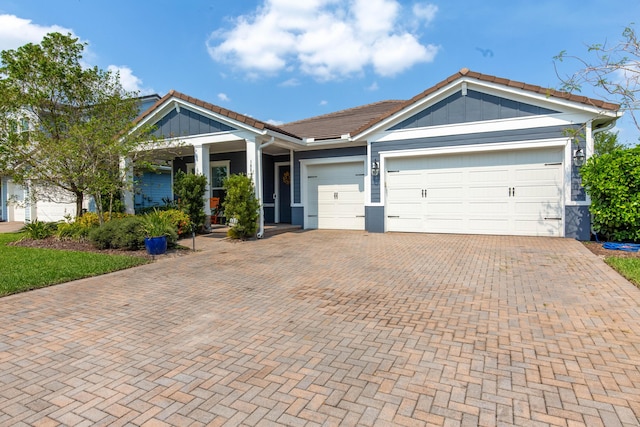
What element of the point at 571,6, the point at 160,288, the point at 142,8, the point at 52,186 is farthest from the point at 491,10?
the point at 52,186

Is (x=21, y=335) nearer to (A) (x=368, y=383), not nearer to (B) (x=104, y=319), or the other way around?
(B) (x=104, y=319)

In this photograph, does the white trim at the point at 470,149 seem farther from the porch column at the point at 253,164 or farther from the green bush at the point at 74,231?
the green bush at the point at 74,231

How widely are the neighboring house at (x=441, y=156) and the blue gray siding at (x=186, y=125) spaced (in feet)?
0.11

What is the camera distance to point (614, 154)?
8.16m

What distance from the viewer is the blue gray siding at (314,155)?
40.1ft

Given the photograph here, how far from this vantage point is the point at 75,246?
9.10 m

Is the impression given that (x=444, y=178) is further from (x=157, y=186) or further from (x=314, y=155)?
(x=157, y=186)

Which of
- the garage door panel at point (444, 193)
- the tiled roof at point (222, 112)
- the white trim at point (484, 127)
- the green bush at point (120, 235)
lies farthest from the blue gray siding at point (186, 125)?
the garage door panel at point (444, 193)

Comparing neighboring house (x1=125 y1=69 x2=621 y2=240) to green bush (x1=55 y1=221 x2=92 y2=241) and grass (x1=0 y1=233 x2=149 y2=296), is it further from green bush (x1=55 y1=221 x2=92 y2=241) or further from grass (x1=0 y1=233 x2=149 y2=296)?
grass (x1=0 y1=233 x2=149 y2=296)

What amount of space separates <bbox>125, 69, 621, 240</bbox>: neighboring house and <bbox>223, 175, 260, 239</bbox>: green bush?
599 millimetres

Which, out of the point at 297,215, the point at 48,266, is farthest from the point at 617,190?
the point at 48,266

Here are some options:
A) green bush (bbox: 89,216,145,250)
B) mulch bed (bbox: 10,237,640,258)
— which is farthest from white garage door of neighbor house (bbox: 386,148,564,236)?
green bush (bbox: 89,216,145,250)

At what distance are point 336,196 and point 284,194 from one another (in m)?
2.70

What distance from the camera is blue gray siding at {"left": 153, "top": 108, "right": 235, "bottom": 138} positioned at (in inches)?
444
